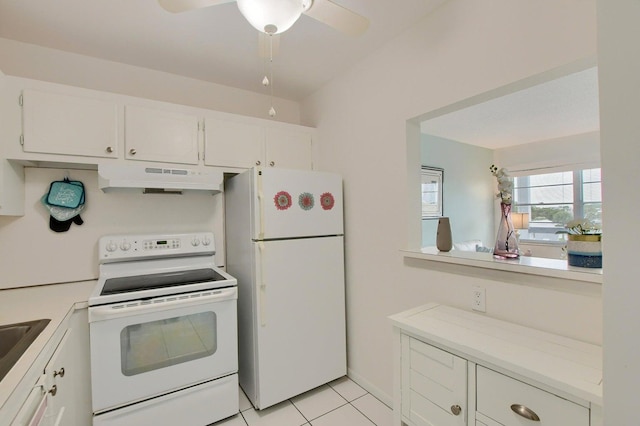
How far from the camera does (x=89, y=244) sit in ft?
6.70

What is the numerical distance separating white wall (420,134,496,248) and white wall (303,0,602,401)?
2212 millimetres

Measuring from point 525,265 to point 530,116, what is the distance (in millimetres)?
3070

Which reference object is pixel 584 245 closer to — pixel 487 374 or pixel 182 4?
pixel 487 374

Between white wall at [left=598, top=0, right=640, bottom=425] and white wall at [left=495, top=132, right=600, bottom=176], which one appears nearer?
white wall at [left=598, top=0, right=640, bottom=425]

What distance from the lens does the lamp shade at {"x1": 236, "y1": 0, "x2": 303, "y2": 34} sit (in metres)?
1.04

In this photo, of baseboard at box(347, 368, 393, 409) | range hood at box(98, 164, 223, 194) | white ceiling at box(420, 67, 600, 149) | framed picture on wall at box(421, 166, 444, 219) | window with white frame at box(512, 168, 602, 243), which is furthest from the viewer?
window with white frame at box(512, 168, 602, 243)

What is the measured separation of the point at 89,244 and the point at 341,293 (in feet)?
5.94

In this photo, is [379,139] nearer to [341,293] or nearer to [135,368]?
[341,293]

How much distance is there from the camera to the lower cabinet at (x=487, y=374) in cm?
91

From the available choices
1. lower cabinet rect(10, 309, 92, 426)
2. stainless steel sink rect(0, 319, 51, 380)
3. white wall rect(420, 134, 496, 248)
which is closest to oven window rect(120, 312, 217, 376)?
lower cabinet rect(10, 309, 92, 426)

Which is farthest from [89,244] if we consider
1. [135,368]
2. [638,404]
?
[638,404]

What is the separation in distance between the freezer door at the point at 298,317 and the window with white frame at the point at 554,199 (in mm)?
4024

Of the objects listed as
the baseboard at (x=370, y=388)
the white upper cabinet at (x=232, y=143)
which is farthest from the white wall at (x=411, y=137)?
the white upper cabinet at (x=232, y=143)

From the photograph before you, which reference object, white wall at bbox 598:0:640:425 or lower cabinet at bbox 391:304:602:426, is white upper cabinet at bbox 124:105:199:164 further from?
white wall at bbox 598:0:640:425
